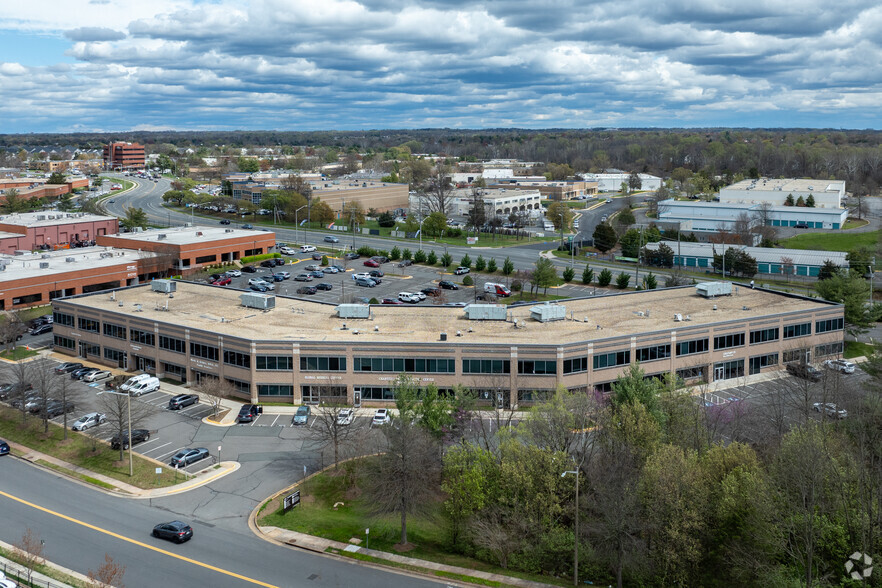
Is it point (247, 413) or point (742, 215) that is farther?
point (742, 215)

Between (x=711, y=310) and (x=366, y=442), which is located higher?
(x=711, y=310)

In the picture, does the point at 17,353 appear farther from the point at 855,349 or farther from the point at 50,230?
the point at 855,349

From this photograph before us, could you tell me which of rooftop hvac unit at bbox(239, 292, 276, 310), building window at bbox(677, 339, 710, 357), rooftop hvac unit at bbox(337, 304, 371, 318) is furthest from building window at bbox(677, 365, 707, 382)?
rooftop hvac unit at bbox(239, 292, 276, 310)

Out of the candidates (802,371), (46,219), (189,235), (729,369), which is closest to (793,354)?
(802,371)

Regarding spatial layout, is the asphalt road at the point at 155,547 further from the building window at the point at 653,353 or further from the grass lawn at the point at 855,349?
the grass lawn at the point at 855,349

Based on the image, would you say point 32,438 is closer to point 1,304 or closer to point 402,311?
point 402,311

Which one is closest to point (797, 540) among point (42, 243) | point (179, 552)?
point (179, 552)

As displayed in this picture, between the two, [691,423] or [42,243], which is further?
[42,243]
